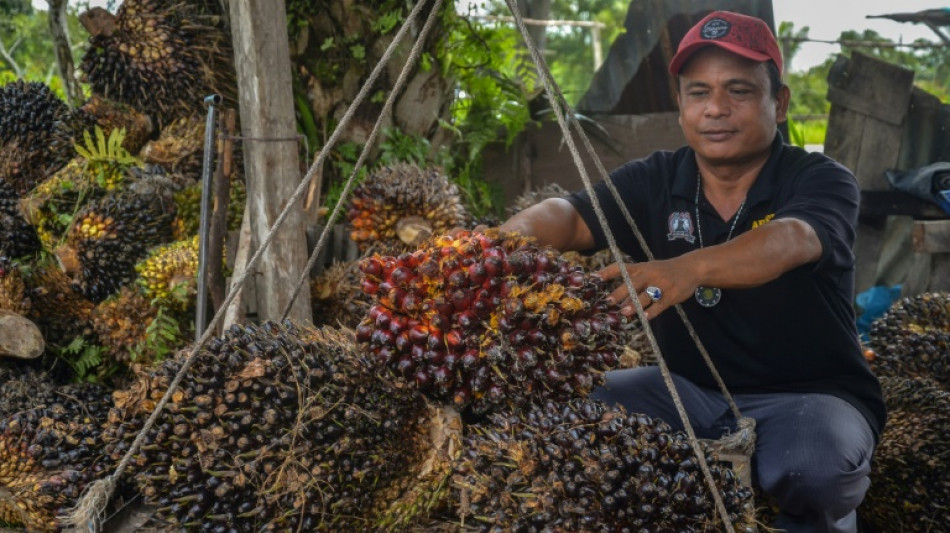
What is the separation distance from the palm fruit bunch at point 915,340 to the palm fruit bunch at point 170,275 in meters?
3.13

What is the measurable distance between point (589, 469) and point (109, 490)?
129cm

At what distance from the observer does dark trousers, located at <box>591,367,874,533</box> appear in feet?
7.58

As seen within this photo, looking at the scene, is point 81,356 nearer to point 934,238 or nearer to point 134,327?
point 134,327

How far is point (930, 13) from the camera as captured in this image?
5766mm

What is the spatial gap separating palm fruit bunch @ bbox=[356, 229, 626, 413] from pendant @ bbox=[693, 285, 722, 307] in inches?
22.5

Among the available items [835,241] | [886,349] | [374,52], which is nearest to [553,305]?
[835,241]

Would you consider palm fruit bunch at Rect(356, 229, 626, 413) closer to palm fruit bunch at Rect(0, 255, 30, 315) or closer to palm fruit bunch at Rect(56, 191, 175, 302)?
palm fruit bunch at Rect(56, 191, 175, 302)

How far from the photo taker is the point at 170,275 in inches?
153

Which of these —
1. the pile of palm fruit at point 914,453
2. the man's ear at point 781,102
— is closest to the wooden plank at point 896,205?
the pile of palm fruit at point 914,453

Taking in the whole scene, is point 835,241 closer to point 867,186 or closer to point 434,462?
point 434,462

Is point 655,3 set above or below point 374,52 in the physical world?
above

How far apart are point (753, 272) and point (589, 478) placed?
2.61 ft

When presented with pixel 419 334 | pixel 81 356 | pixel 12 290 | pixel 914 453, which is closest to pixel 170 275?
pixel 81 356

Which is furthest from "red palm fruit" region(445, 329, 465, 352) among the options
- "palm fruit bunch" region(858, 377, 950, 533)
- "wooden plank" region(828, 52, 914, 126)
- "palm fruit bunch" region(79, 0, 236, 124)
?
"wooden plank" region(828, 52, 914, 126)
